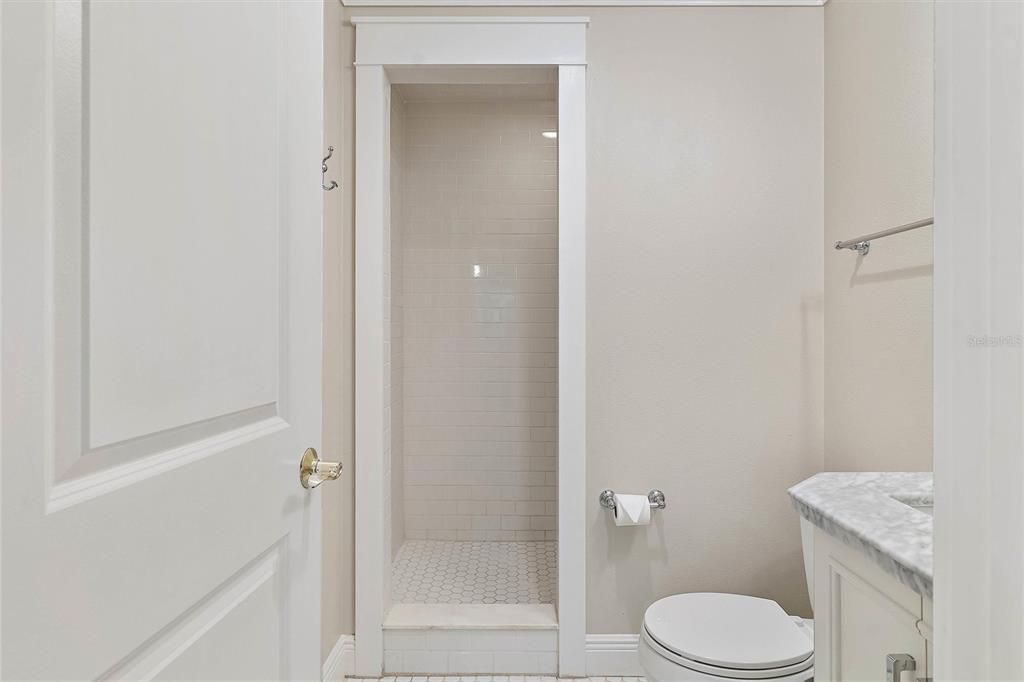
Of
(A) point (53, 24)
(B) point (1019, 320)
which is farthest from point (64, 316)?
(B) point (1019, 320)

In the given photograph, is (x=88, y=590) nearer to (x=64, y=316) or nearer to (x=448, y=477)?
(x=64, y=316)

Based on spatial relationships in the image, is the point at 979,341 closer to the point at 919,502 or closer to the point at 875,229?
Answer: the point at 919,502

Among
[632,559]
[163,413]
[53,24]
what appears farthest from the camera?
[632,559]

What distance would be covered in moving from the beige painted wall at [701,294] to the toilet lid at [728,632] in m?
0.33

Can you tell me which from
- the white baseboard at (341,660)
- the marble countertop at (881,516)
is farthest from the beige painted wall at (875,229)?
the white baseboard at (341,660)

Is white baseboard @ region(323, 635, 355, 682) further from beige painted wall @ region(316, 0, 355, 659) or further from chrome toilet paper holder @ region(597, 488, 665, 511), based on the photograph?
chrome toilet paper holder @ region(597, 488, 665, 511)

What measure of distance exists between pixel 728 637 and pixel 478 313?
6.32ft

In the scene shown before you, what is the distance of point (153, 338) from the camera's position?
0.62 metres

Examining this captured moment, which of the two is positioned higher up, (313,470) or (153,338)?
(153,338)

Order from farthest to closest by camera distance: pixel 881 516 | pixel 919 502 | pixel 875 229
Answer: pixel 875 229 < pixel 919 502 < pixel 881 516

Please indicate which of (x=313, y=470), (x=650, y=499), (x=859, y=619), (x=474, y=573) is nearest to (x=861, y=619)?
(x=859, y=619)

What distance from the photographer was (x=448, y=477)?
125 inches

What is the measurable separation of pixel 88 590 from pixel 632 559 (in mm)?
1859

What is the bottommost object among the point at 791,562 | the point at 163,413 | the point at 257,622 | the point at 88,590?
the point at 791,562
